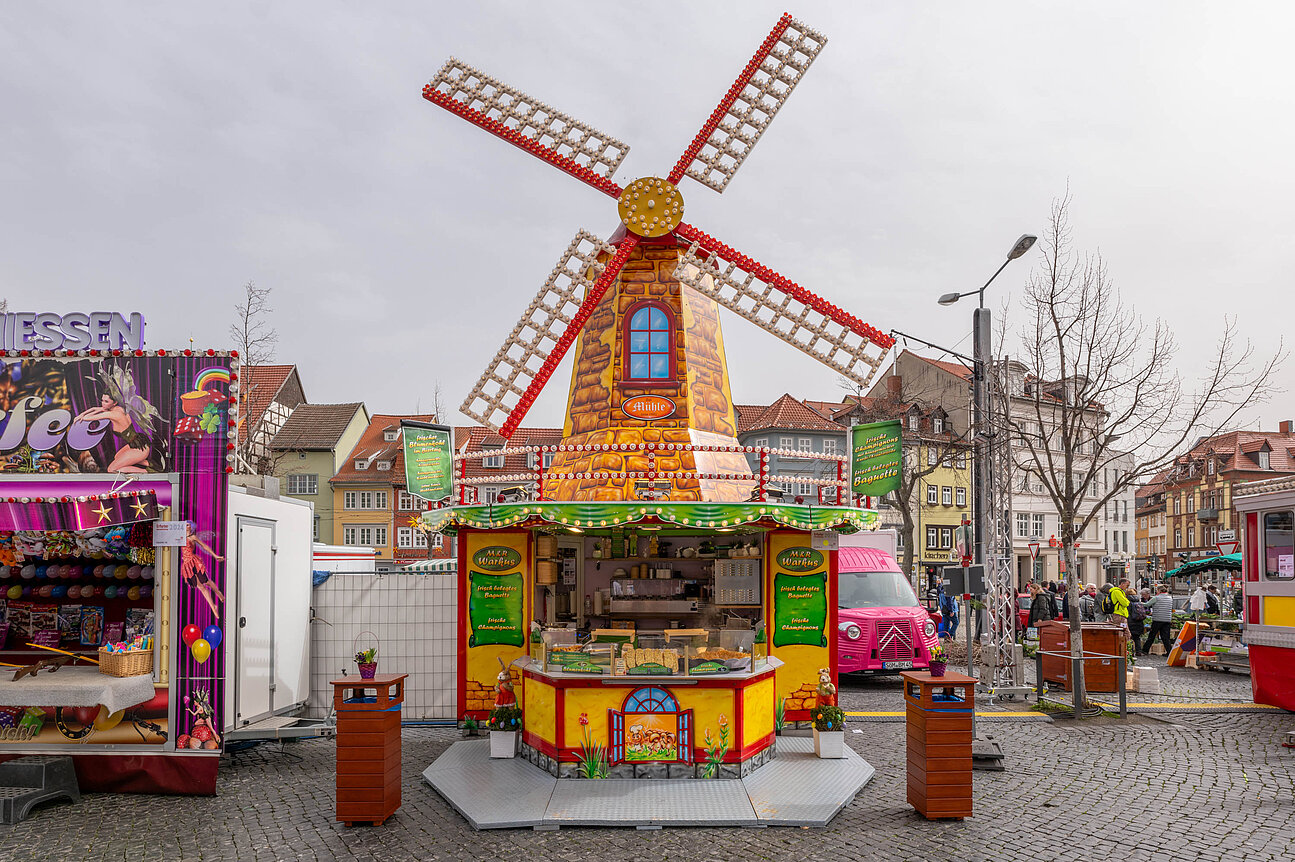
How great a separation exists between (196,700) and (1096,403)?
15.1 m

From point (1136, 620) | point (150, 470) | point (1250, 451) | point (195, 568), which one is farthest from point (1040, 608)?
point (1250, 451)

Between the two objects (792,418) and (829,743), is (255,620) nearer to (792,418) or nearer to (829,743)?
A: (829,743)

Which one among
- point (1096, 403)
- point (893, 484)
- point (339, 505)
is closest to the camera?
point (893, 484)

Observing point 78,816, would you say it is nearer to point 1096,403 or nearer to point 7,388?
point 7,388

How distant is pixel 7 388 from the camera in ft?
32.6

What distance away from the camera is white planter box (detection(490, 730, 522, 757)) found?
34.8ft

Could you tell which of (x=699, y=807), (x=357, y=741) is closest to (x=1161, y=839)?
(x=699, y=807)

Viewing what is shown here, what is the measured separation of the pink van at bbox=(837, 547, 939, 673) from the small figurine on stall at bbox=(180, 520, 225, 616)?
10293 millimetres

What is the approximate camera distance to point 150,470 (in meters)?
9.79

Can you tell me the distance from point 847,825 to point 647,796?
6.29 feet

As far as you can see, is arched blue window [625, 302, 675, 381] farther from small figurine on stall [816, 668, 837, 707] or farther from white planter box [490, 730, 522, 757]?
white planter box [490, 730, 522, 757]

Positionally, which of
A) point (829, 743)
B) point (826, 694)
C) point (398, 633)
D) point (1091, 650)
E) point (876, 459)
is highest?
point (876, 459)

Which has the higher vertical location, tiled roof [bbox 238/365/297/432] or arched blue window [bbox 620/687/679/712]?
tiled roof [bbox 238/365/297/432]

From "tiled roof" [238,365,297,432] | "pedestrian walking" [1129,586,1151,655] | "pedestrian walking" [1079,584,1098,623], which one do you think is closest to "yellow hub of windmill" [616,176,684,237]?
"pedestrian walking" [1079,584,1098,623]
